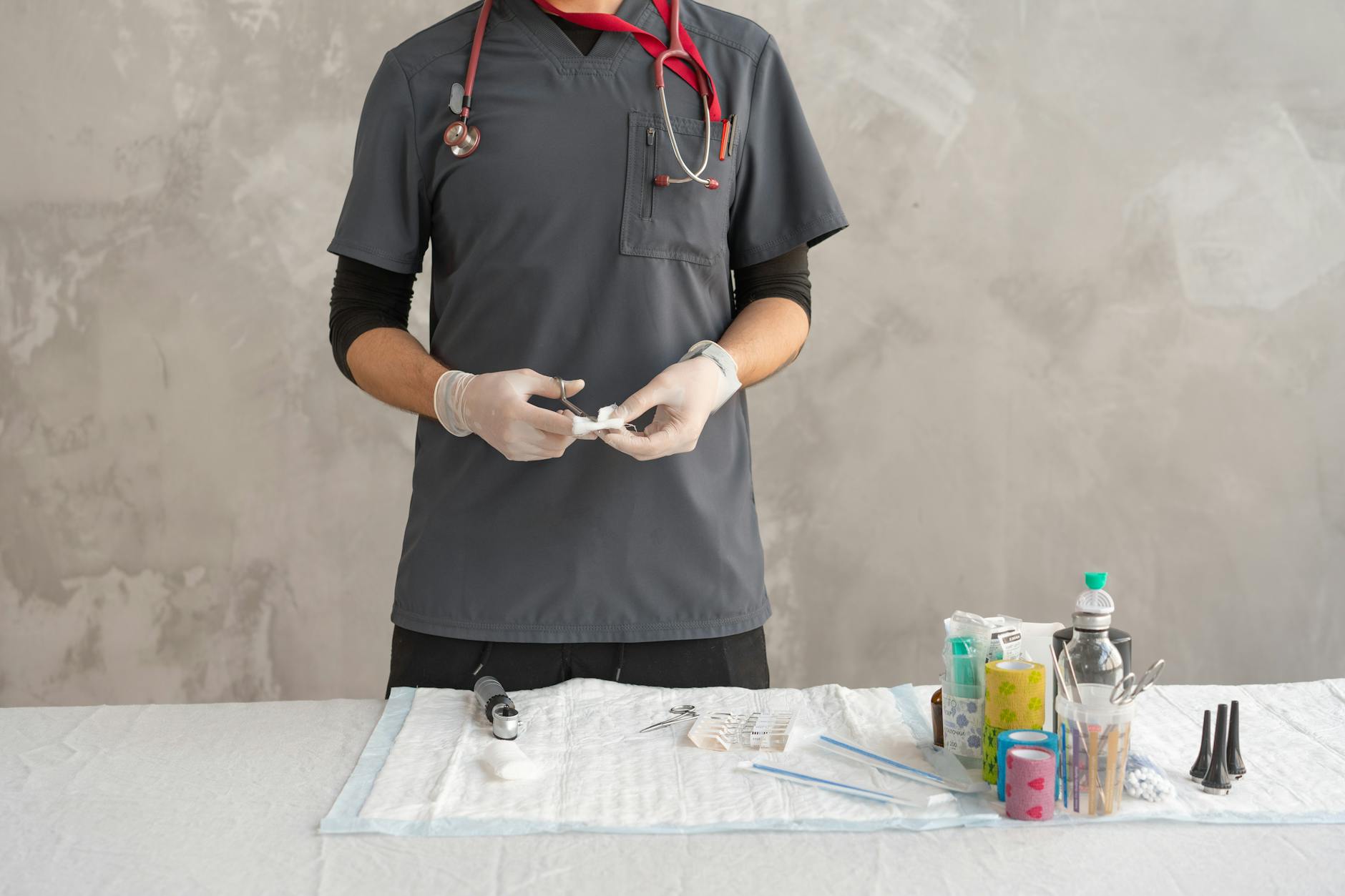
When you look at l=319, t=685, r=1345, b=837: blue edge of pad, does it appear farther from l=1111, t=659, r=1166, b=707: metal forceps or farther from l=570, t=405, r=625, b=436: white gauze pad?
l=570, t=405, r=625, b=436: white gauze pad

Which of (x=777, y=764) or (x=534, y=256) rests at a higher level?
(x=534, y=256)

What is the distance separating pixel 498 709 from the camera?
125 centimetres

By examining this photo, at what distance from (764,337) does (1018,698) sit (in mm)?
591

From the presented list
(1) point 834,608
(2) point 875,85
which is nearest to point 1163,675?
(1) point 834,608

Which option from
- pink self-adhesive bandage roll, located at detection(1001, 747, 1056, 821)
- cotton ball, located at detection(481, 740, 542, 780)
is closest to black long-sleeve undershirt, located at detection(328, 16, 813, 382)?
cotton ball, located at detection(481, 740, 542, 780)

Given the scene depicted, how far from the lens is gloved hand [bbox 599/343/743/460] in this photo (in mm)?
1304

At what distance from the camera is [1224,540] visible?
279 centimetres

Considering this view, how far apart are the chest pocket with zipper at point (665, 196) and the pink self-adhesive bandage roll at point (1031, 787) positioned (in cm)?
77

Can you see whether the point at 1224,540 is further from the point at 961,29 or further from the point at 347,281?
the point at 347,281

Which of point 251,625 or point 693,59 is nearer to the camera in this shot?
point 693,59

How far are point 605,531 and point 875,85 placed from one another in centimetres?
166

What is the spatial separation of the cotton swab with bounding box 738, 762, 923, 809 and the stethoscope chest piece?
83 centimetres

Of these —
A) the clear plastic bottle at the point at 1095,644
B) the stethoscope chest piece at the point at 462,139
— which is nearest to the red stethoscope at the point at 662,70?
the stethoscope chest piece at the point at 462,139

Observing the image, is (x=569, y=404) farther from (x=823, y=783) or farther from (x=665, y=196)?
(x=823, y=783)
